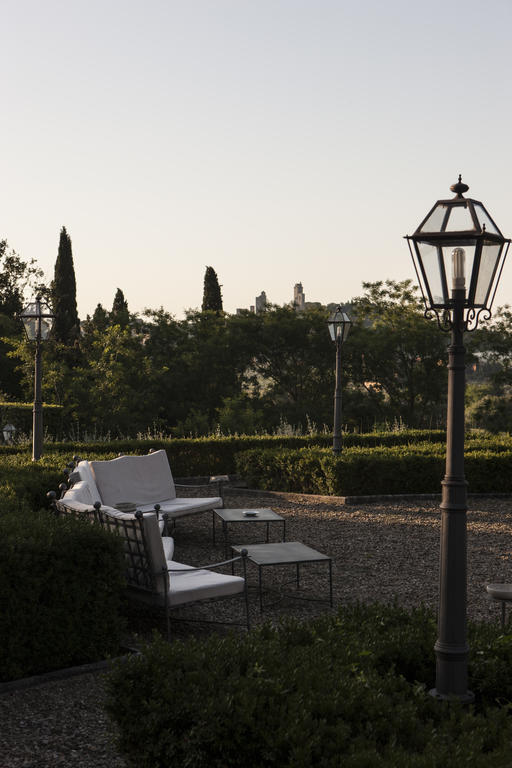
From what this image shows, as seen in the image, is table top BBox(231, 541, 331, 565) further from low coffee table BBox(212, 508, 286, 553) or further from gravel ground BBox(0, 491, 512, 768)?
low coffee table BBox(212, 508, 286, 553)

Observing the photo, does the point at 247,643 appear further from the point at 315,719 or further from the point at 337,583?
the point at 337,583

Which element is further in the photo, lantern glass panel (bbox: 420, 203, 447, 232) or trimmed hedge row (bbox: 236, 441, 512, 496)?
trimmed hedge row (bbox: 236, 441, 512, 496)

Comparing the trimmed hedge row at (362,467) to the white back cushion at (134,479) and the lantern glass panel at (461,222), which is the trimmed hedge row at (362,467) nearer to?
the white back cushion at (134,479)

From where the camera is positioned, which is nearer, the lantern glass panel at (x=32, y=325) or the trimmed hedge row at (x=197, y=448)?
the lantern glass panel at (x=32, y=325)

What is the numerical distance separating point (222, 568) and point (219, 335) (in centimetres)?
1815

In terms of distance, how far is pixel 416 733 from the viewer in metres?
3.01

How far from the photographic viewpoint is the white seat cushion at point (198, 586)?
520 centimetres

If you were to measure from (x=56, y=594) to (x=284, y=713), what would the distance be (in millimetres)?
2225

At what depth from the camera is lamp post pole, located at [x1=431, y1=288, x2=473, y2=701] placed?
3.59 meters

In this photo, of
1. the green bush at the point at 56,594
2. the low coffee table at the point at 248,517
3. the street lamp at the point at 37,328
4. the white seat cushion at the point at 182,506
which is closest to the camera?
the green bush at the point at 56,594

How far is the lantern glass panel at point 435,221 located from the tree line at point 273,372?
63.6 feet

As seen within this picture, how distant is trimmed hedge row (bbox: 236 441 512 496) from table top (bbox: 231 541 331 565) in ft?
17.7

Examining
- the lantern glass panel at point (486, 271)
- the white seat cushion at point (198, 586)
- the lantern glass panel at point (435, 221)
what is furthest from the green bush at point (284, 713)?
→ the lantern glass panel at point (435, 221)

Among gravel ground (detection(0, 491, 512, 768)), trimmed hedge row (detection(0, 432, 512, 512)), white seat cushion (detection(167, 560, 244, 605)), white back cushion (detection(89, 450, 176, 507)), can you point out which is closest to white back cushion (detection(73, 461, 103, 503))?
white back cushion (detection(89, 450, 176, 507))
